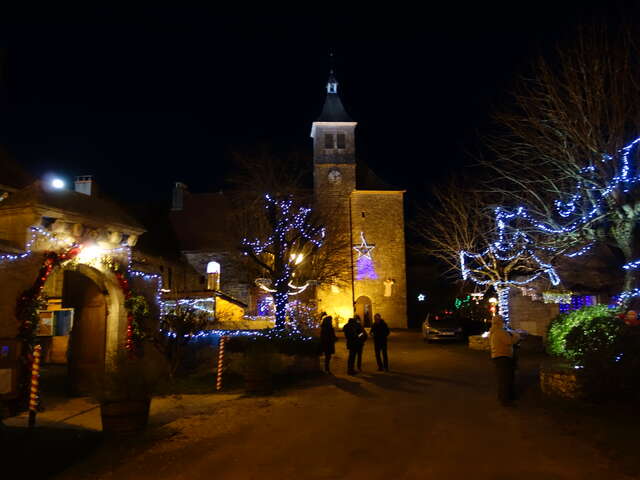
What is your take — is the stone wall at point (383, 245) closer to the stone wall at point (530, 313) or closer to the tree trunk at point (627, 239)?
the stone wall at point (530, 313)

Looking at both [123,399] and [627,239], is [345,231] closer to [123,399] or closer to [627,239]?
[627,239]

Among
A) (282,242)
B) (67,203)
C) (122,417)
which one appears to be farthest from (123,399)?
(282,242)

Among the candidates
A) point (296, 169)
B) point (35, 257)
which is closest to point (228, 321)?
point (296, 169)

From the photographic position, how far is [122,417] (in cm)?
806

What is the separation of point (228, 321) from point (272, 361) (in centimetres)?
1254

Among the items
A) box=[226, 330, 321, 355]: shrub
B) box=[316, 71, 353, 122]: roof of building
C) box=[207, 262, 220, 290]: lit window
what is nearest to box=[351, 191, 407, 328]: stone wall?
box=[316, 71, 353, 122]: roof of building

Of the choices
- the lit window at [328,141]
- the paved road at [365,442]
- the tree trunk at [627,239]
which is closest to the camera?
the paved road at [365,442]

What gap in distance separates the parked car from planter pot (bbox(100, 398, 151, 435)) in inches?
709

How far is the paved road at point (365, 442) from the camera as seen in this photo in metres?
6.26

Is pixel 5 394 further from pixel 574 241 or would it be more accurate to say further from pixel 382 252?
pixel 382 252

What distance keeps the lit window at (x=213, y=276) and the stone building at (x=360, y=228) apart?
7308 mm

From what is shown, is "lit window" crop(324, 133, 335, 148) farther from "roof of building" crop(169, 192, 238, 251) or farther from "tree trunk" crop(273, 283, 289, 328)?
"tree trunk" crop(273, 283, 289, 328)

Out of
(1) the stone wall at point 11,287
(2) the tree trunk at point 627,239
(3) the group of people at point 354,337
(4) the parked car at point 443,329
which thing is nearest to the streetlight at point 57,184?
(1) the stone wall at point 11,287

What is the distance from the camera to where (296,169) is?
82.7ft
